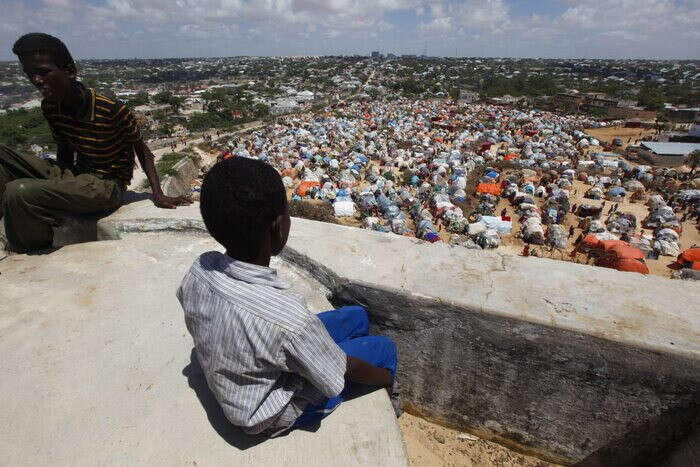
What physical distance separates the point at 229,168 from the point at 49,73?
1.90 metres

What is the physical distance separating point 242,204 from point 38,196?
2.05 m

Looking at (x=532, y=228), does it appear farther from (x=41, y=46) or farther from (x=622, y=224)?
(x=41, y=46)

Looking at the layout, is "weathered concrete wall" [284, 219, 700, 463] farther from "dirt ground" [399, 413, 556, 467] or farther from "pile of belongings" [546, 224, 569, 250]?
"pile of belongings" [546, 224, 569, 250]

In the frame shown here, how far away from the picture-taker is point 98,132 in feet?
7.84

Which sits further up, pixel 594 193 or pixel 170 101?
pixel 170 101

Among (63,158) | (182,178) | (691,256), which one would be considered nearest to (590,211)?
(691,256)

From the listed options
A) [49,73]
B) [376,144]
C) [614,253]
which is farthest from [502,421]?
[376,144]

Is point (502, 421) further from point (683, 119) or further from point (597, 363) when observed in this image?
point (683, 119)

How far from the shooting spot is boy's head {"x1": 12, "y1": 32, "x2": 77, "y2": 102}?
195 cm

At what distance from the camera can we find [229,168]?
0.94 m

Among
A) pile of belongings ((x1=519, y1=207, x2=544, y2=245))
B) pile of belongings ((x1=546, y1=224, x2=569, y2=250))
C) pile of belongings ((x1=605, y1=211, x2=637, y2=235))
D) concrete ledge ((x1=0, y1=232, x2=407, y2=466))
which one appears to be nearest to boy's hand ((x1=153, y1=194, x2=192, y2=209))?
concrete ledge ((x1=0, y1=232, x2=407, y2=466))

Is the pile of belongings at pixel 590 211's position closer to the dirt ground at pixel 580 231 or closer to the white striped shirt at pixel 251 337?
the dirt ground at pixel 580 231

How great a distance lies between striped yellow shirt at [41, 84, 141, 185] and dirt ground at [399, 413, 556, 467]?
2.59 m

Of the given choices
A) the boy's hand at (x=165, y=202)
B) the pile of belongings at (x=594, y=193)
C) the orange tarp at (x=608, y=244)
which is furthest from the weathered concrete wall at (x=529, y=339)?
the pile of belongings at (x=594, y=193)
